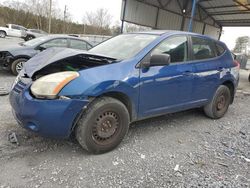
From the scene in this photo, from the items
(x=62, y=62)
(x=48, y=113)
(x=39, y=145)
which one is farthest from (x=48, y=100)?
(x=39, y=145)

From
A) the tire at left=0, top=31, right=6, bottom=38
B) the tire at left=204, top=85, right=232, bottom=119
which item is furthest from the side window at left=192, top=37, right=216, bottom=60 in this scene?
the tire at left=0, top=31, right=6, bottom=38

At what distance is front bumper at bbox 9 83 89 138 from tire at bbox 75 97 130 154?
141mm

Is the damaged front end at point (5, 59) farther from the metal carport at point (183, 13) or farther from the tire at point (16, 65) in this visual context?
the metal carport at point (183, 13)

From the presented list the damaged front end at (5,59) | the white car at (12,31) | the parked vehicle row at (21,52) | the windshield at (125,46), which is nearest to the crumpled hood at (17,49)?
the parked vehicle row at (21,52)

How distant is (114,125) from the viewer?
3.23 m

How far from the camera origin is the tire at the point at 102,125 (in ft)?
9.70

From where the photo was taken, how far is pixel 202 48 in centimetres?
449

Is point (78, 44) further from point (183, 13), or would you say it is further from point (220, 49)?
point (183, 13)

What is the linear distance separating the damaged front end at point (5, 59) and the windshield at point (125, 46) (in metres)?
4.06

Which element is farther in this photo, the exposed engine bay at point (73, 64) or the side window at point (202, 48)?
the side window at point (202, 48)

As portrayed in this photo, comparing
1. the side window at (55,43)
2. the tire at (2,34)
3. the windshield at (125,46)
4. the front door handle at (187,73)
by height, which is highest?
the windshield at (125,46)

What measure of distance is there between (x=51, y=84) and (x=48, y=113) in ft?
1.08

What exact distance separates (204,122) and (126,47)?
2.24m

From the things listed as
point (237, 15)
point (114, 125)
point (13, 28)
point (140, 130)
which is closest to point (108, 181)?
point (114, 125)
